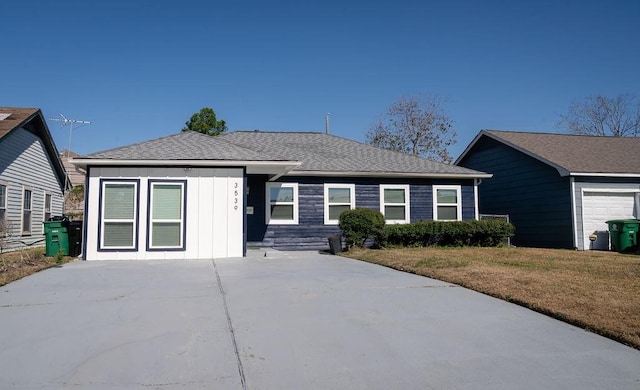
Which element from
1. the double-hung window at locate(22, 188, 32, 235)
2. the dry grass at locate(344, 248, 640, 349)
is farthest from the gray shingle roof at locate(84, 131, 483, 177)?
the double-hung window at locate(22, 188, 32, 235)

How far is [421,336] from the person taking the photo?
515 centimetres

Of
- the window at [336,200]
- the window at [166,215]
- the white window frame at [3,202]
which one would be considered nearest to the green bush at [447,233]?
the window at [336,200]

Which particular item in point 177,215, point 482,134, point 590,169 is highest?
point 482,134

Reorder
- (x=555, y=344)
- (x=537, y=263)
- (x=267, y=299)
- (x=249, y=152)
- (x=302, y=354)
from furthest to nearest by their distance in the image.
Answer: (x=249, y=152), (x=537, y=263), (x=267, y=299), (x=555, y=344), (x=302, y=354)

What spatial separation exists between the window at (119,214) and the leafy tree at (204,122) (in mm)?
25031

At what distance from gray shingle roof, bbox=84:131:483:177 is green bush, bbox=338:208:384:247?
232 cm

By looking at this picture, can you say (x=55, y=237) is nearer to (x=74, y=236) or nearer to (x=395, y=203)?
(x=74, y=236)

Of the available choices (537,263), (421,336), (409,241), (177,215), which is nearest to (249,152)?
(177,215)

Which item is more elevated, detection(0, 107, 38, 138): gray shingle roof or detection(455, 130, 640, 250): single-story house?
detection(0, 107, 38, 138): gray shingle roof

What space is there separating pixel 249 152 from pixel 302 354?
30.3ft

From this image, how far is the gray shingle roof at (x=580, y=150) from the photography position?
1677 cm

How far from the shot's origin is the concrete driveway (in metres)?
4.00

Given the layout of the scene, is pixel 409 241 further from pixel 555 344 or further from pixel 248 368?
pixel 248 368

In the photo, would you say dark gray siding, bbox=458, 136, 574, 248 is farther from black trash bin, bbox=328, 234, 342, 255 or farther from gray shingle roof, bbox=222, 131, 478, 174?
black trash bin, bbox=328, 234, 342, 255
